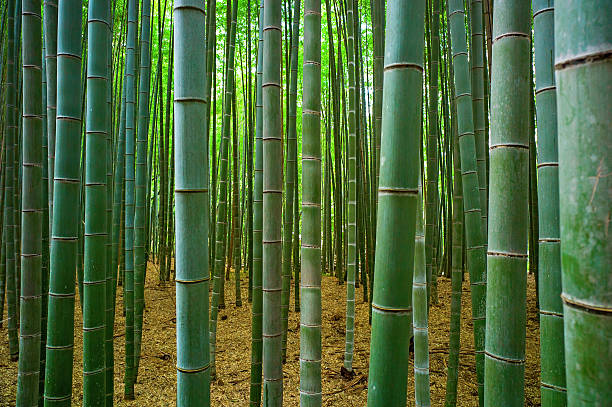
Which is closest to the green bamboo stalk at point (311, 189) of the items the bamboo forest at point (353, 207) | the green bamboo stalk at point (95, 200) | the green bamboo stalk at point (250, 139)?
the bamboo forest at point (353, 207)

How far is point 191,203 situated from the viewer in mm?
842

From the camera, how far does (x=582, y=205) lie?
1.30 feet

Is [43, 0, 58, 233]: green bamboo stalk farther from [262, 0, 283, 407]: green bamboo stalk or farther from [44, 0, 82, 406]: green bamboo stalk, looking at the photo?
[262, 0, 283, 407]: green bamboo stalk

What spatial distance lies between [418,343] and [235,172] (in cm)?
271

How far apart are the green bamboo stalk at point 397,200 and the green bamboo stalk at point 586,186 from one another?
0.32m

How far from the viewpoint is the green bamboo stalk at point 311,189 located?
4.80ft

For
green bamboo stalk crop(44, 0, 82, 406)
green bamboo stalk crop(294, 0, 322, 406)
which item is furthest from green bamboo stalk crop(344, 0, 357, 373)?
green bamboo stalk crop(44, 0, 82, 406)

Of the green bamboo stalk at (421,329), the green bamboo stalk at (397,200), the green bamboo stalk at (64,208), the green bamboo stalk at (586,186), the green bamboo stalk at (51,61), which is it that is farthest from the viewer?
the green bamboo stalk at (421,329)

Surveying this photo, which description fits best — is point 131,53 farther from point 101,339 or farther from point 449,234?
point 449,234

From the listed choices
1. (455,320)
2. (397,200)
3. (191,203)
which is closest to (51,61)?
(191,203)

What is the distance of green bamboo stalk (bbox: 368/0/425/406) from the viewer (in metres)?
0.72

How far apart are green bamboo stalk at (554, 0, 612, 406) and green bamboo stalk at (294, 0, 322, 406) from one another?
108 centimetres

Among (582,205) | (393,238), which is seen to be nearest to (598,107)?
(582,205)

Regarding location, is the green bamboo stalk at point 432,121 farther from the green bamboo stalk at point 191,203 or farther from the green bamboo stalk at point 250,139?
the green bamboo stalk at point 250,139
